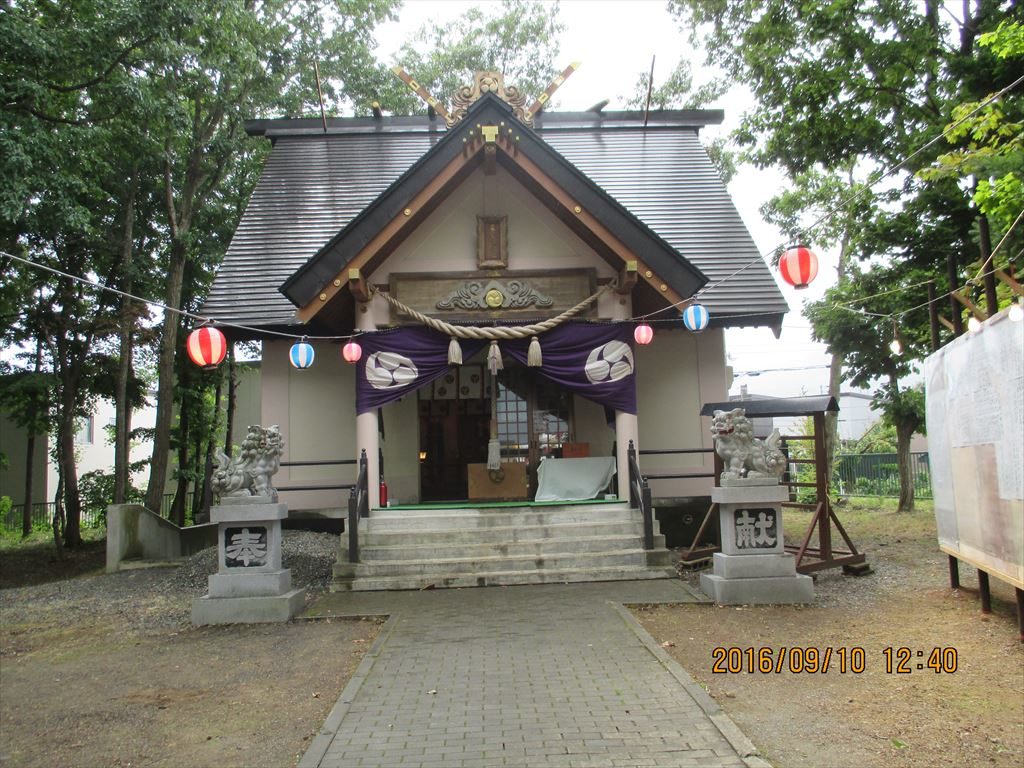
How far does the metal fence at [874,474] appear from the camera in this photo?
22.1 meters

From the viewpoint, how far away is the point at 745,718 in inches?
197

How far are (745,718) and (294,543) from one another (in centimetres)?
909

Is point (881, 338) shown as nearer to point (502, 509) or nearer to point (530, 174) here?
point (530, 174)

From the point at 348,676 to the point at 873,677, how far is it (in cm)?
429

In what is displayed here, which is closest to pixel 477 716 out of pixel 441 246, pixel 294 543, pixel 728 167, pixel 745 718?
pixel 745 718

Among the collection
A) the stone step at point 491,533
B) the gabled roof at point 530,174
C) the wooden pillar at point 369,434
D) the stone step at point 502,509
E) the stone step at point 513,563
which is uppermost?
the gabled roof at point 530,174

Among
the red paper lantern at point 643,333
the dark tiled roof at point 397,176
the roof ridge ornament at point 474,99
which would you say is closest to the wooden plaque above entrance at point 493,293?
the red paper lantern at point 643,333

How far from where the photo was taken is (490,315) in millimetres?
12289

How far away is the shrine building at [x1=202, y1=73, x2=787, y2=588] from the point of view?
11.4 m

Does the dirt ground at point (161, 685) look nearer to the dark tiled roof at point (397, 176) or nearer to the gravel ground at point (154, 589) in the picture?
the gravel ground at point (154, 589)

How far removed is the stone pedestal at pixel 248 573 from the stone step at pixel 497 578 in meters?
1.23

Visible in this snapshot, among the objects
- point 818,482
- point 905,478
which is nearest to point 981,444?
point 818,482

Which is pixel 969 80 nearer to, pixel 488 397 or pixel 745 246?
pixel 745 246

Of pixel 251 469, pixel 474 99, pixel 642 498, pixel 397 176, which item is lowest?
pixel 642 498
